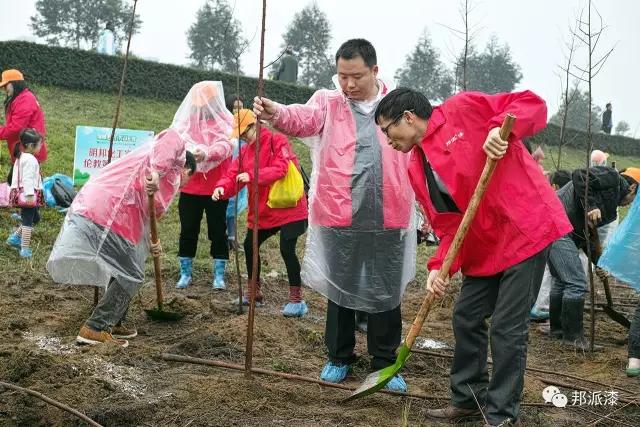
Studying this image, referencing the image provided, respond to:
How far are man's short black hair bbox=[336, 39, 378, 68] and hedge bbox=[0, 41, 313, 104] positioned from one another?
15.0 m

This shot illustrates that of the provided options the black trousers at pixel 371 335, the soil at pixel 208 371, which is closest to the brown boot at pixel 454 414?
the soil at pixel 208 371

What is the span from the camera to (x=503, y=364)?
10.8 ft

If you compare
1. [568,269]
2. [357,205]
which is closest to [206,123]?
[357,205]

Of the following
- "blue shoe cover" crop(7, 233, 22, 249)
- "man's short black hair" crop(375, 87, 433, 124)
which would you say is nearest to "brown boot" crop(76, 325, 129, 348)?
"man's short black hair" crop(375, 87, 433, 124)

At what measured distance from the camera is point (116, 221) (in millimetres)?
4547

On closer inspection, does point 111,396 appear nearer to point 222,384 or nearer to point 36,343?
point 222,384

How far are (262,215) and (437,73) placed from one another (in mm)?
36471

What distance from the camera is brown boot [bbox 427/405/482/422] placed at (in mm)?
3566

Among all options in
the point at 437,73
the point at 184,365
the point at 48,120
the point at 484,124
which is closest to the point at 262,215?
the point at 184,365

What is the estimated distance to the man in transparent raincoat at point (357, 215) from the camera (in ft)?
13.4

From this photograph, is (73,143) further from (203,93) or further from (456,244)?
(456,244)

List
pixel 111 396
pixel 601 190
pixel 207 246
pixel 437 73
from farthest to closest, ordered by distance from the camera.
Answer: pixel 437 73 < pixel 207 246 < pixel 601 190 < pixel 111 396

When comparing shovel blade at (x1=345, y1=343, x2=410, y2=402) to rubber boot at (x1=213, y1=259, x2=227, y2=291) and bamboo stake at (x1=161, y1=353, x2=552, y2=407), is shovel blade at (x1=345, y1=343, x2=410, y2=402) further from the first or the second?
rubber boot at (x1=213, y1=259, x2=227, y2=291)

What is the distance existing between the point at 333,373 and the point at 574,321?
2323mm
